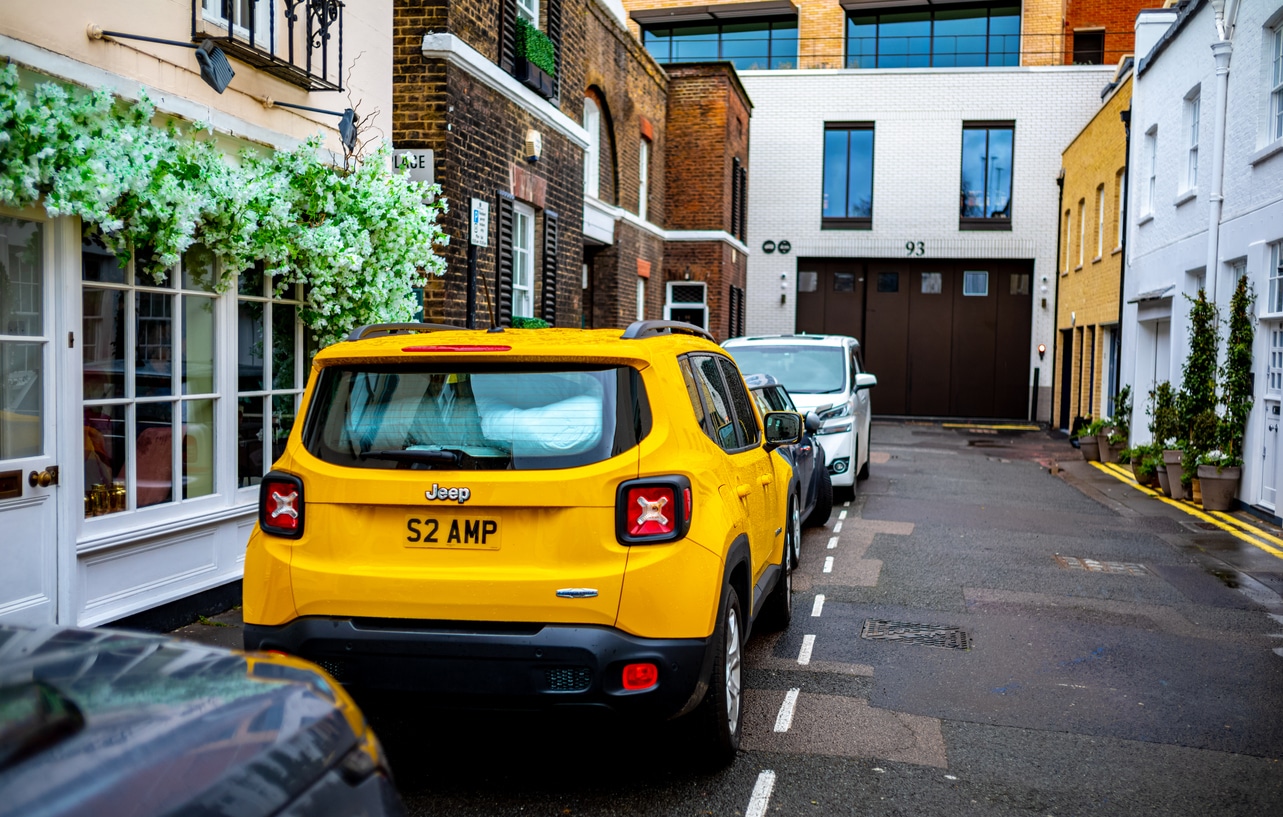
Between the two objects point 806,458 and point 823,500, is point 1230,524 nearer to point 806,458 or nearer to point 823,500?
point 823,500

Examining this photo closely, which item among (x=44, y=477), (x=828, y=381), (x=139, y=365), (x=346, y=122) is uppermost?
(x=346, y=122)

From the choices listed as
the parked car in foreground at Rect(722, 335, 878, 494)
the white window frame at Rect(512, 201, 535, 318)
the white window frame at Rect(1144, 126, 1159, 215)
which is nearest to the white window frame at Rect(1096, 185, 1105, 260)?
the white window frame at Rect(1144, 126, 1159, 215)

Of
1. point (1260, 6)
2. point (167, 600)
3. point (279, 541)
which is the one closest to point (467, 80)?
point (167, 600)

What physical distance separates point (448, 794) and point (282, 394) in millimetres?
4185

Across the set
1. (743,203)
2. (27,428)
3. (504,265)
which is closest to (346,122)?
(27,428)

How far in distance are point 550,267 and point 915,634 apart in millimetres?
7456

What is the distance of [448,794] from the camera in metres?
4.35

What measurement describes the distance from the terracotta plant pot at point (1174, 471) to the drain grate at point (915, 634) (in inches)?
320

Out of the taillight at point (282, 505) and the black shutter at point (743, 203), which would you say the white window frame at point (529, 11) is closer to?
the taillight at point (282, 505)

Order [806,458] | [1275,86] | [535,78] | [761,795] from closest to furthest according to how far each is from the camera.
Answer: [761,795] < [806,458] < [535,78] < [1275,86]

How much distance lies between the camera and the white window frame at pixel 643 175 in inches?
928

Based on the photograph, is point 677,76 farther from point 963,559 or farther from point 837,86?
point 963,559

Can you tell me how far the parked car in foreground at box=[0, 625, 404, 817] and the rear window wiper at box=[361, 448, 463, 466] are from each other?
1.82m

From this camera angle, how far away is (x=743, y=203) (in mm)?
29828
